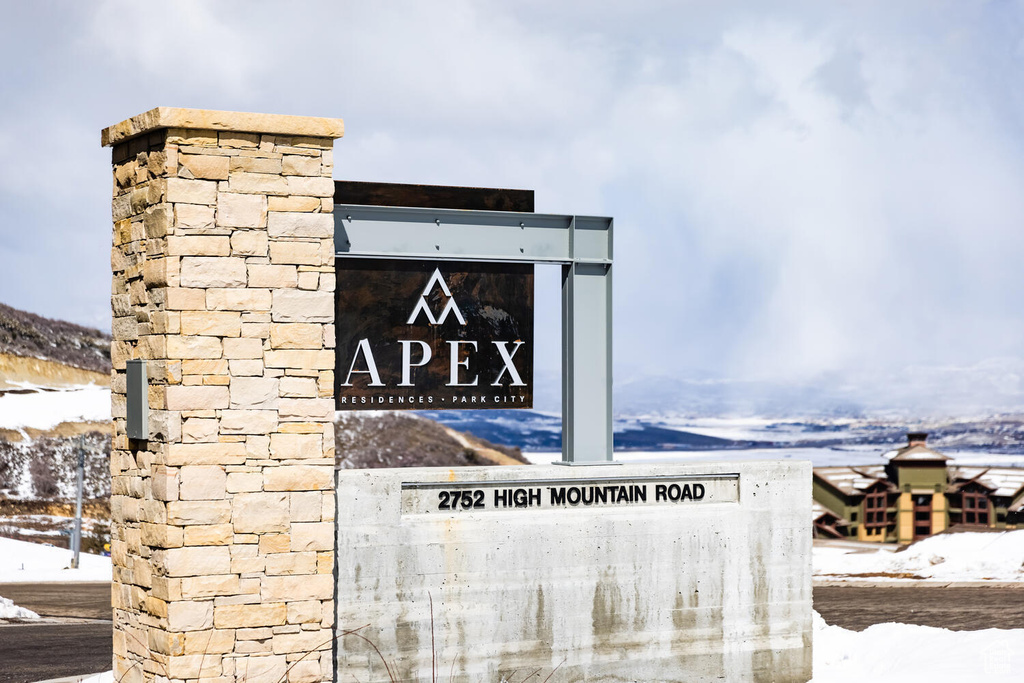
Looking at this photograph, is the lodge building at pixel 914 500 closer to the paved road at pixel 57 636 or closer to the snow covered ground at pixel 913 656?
the snow covered ground at pixel 913 656

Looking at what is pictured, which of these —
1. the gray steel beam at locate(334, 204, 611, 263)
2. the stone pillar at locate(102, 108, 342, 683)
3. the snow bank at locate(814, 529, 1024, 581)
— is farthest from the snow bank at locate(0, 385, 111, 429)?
the stone pillar at locate(102, 108, 342, 683)

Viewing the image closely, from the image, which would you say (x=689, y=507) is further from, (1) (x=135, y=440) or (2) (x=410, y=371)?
(1) (x=135, y=440)

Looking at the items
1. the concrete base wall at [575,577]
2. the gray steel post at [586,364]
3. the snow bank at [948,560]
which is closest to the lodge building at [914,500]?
the snow bank at [948,560]

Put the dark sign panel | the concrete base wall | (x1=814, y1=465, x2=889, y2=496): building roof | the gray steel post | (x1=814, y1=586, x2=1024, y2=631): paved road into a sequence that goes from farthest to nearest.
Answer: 1. (x1=814, y1=465, x2=889, y2=496): building roof
2. (x1=814, y1=586, x2=1024, y2=631): paved road
3. the gray steel post
4. the dark sign panel
5. the concrete base wall

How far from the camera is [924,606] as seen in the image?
1015 inches

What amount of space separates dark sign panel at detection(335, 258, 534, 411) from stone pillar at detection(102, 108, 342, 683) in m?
2.17

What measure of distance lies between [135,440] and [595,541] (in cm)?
558

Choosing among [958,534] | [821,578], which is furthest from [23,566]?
[958,534]

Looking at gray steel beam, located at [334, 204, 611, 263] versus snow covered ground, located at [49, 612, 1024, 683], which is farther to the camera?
snow covered ground, located at [49, 612, 1024, 683]

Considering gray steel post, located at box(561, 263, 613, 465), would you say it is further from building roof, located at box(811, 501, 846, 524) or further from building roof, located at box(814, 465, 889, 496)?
building roof, located at box(814, 465, 889, 496)

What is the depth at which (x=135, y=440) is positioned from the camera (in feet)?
38.8

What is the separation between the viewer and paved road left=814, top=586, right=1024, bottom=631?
23.0m

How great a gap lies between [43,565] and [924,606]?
26837mm

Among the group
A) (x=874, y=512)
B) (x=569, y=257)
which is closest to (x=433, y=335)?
(x=569, y=257)
